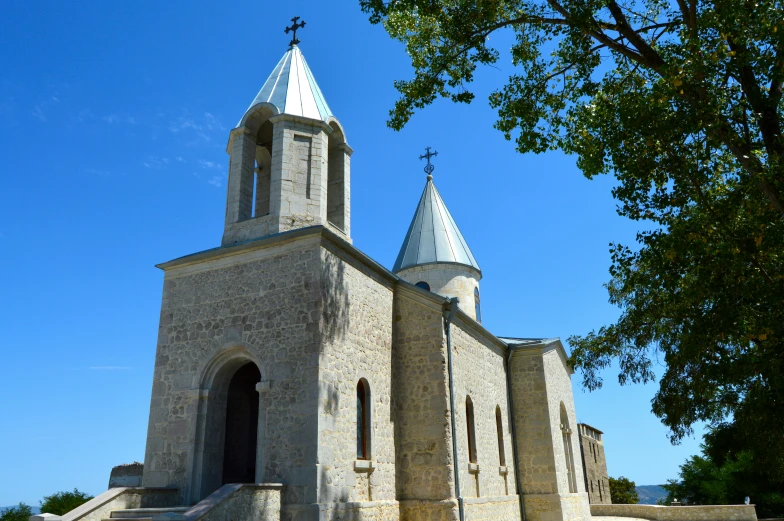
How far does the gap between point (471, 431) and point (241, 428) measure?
207 inches

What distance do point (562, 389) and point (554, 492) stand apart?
4.11 meters

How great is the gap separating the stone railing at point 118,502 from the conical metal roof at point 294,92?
7483 mm

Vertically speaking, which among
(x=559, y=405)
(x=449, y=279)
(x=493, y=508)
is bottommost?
(x=493, y=508)

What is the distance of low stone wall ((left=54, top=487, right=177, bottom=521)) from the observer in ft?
28.7

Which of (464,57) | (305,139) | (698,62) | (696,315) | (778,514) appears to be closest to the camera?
(698,62)

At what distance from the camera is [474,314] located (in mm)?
20391

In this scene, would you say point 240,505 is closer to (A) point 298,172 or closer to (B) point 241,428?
(B) point 241,428

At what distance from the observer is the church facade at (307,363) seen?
9945mm

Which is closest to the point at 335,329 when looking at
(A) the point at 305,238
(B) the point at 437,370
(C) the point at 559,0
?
(A) the point at 305,238

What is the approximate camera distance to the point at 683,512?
23.5 m

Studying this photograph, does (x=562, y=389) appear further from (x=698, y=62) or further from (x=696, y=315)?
(x=698, y=62)

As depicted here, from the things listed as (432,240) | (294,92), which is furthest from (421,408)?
(432,240)

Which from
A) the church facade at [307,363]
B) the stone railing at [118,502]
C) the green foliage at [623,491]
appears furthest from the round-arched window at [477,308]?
the green foliage at [623,491]

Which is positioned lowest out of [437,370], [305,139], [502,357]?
[437,370]
